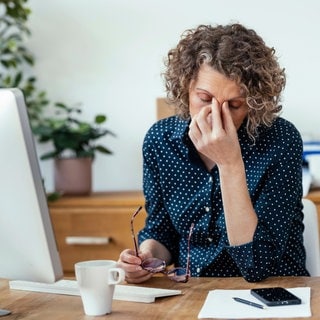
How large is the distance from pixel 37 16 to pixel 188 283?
6.68ft

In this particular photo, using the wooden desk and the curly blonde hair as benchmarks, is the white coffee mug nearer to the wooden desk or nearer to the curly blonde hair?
the wooden desk

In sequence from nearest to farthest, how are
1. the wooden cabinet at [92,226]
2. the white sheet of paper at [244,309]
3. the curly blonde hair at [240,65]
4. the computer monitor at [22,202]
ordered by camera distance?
the computer monitor at [22,202]
the white sheet of paper at [244,309]
the curly blonde hair at [240,65]
the wooden cabinet at [92,226]

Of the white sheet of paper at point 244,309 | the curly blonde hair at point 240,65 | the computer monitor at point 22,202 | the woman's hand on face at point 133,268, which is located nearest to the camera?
the computer monitor at point 22,202

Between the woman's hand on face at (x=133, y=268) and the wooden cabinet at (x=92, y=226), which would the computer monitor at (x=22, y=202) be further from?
the wooden cabinet at (x=92, y=226)

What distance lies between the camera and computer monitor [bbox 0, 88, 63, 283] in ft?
4.02

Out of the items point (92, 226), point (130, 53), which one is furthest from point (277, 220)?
point (130, 53)

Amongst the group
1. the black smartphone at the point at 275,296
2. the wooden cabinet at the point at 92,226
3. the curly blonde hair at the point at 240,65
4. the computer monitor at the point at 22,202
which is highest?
the curly blonde hair at the point at 240,65

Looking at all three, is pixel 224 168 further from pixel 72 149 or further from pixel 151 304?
pixel 72 149

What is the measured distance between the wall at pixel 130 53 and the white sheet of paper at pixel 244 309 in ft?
5.61

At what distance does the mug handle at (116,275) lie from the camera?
1.37m

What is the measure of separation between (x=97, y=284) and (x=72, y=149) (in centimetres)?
178

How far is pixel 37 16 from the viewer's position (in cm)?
335

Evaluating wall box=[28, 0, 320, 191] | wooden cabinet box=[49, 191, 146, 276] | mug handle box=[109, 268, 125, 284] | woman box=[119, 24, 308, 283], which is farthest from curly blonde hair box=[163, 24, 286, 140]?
wall box=[28, 0, 320, 191]

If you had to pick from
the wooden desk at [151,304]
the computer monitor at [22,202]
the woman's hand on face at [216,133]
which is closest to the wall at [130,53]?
the woman's hand on face at [216,133]
